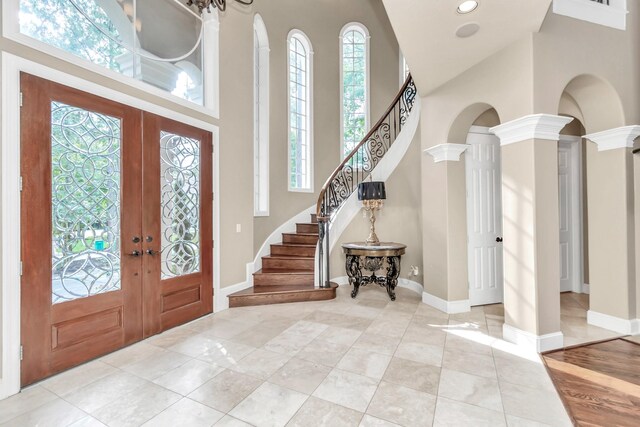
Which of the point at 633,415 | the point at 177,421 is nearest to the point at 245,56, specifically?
the point at 177,421

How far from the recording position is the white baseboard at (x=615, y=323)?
315 cm

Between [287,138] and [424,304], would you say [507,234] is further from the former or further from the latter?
[287,138]

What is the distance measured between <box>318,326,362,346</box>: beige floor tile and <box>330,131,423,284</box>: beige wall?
1933 millimetres

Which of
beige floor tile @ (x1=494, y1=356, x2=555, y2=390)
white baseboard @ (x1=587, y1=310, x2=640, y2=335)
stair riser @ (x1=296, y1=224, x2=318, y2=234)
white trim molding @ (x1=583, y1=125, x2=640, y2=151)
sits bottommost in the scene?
beige floor tile @ (x1=494, y1=356, x2=555, y2=390)

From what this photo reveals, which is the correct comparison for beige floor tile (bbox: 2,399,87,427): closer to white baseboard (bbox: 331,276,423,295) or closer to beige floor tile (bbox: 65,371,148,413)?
beige floor tile (bbox: 65,371,148,413)

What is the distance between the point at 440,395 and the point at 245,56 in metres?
4.76

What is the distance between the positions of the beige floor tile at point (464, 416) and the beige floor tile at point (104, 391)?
2.13m

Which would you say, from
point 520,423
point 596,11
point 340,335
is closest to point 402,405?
point 520,423

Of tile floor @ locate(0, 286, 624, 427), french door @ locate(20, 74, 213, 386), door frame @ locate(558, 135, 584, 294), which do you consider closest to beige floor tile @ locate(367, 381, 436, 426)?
tile floor @ locate(0, 286, 624, 427)

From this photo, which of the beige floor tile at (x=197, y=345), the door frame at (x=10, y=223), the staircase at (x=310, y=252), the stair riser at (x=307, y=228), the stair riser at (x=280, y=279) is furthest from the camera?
the stair riser at (x=307, y=228)

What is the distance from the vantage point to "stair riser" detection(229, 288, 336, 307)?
420cm

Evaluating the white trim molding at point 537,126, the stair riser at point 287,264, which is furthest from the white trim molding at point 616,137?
the stair riser at point 287,264

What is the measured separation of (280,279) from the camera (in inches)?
185

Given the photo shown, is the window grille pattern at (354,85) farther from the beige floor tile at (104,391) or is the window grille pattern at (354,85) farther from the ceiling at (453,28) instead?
the beige floor tile at (104,391)
